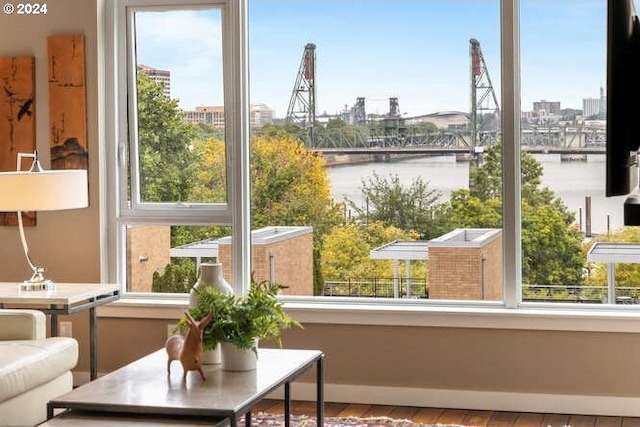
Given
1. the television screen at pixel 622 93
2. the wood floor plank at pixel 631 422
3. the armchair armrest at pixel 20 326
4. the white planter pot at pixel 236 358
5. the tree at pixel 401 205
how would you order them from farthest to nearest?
1. the tree at pixel 401 205
2. the wood floor plank at pixel 631 422
3. the armchair armrest at pixel 20 326
4. the white planter pot at pixel 236 358
5. the television screen at pixel 622 93

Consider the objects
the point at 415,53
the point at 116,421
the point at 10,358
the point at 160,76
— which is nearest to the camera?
the point at 116,421

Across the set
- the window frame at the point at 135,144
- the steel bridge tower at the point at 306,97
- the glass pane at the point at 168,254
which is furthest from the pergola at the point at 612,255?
the glass pane at the point at 168,254

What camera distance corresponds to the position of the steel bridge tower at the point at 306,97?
546cm

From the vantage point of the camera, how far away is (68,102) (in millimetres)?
5562

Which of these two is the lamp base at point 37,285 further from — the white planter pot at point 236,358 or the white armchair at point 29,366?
the white planter pot at point 236,358

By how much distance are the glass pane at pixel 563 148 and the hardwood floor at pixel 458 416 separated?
57cm

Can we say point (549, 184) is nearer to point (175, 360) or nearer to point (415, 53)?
point (415, 53)

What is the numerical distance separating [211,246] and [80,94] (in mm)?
1034

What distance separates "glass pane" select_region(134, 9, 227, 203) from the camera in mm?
5562

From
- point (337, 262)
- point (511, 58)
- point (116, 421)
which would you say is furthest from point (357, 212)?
point (116, 421)

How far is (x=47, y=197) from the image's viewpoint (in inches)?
192

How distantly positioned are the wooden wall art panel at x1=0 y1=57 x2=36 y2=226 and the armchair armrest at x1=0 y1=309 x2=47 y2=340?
1.21m

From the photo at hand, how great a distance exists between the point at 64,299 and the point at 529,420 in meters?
2.16

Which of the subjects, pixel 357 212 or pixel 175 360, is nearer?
pixel 175 360
